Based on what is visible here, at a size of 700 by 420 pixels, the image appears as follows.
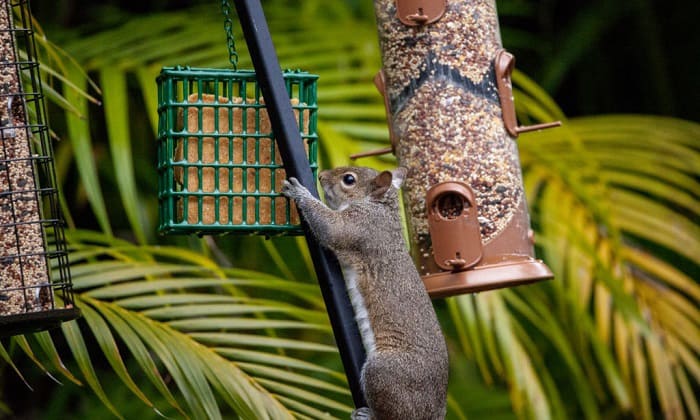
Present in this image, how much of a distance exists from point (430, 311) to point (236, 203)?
757 mm

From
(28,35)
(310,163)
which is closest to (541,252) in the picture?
(310,163)

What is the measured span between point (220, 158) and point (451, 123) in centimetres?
102

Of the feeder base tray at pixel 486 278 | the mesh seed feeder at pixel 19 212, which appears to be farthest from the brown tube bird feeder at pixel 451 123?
the mesh seed feeder at pixel 19 212

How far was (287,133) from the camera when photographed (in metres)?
2.98

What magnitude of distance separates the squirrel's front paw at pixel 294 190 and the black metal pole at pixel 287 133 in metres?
0.05

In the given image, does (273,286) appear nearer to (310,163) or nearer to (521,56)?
(310,163)

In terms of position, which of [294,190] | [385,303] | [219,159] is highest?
[219,159]

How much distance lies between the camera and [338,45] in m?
5.14

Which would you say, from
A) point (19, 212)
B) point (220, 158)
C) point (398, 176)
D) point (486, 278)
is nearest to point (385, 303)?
point (486, 278)

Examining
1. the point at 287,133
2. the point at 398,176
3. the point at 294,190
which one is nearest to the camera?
the point at 287,133

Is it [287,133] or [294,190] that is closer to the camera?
[287,133]

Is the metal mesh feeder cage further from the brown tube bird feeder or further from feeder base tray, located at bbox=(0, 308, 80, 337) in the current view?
the brown tube bird feeder

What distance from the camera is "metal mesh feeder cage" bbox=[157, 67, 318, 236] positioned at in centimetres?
326

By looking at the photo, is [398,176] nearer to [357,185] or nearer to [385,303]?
[357,185]
